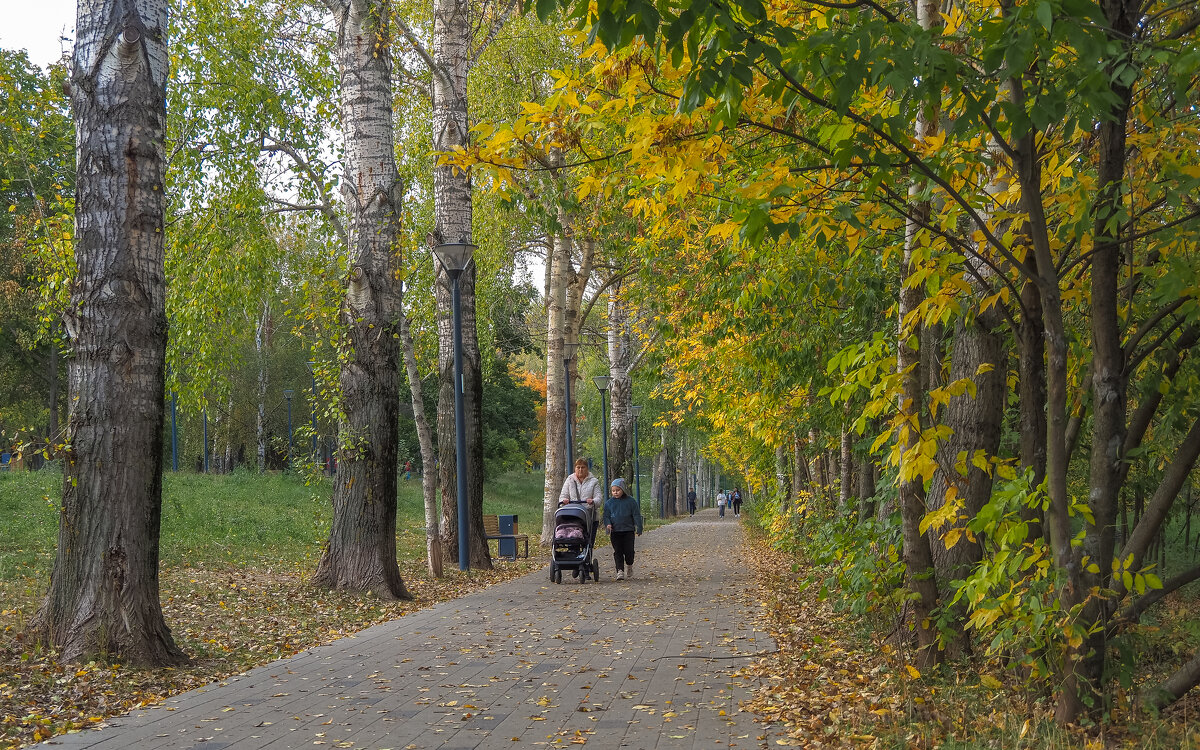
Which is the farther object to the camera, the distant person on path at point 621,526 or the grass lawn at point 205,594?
the distant person on path at point 621,526

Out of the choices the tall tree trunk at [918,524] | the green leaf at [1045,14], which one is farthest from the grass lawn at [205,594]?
the green leaf at [1045,14]

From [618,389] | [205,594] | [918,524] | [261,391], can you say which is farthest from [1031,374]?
[261,391]

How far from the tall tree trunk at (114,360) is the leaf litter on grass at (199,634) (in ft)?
1.24

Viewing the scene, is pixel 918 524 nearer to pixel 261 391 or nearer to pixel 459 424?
pixel 459 424

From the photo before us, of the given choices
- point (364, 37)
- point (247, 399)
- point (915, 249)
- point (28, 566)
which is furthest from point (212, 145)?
point (247, 399)

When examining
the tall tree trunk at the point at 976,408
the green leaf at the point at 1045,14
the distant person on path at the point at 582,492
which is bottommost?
the distant person on path at the point at 582,492

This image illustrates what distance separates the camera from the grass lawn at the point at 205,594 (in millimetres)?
6777

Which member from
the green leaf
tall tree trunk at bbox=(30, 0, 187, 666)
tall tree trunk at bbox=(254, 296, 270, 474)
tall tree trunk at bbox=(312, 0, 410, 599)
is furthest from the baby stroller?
tall tree trunk at bbox=(254, 296, 270, 474)

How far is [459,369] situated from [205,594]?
194 inches

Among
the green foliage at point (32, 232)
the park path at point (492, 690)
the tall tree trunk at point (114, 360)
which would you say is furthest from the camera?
the green foliage at point (32, 232)

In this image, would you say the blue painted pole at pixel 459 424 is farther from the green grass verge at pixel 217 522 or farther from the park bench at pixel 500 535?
the park bench at pixel 500 535

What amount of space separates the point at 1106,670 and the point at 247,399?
4719 centimetres

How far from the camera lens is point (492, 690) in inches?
278

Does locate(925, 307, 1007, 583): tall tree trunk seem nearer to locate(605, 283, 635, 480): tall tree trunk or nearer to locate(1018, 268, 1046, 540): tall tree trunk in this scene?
locate(1018, 268, 1046, 540): tall tree trunk
